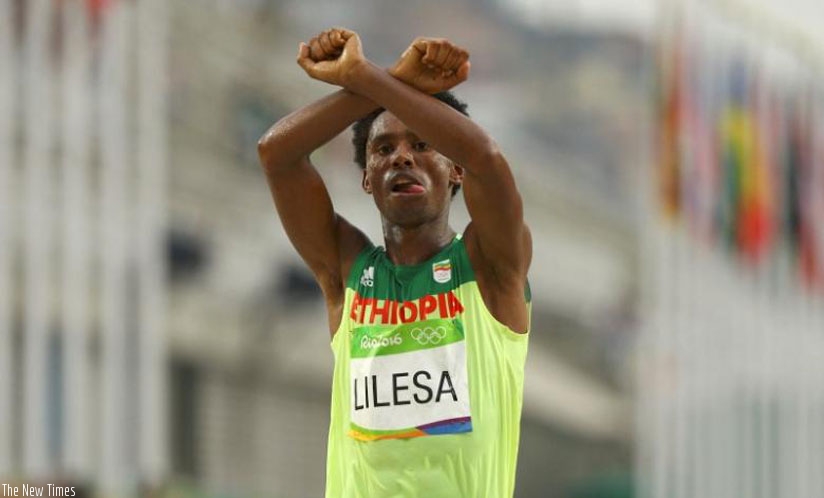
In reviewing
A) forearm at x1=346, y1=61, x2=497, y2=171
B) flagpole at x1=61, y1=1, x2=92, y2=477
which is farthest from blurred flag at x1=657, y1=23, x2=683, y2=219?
forearm at x1=346, y1=61, x2=497, y2=171

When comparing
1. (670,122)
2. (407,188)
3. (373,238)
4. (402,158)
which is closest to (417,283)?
(407,188)

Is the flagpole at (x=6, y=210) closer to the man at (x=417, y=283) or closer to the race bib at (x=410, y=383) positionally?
the man at (x=417, y=283)

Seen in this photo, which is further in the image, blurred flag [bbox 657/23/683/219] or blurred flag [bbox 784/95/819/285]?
blurred flag [bbox 784/95/819/285]

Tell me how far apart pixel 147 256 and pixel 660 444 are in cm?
800

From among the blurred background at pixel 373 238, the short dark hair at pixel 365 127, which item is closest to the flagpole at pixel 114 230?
the blurred background at pixel 373 238

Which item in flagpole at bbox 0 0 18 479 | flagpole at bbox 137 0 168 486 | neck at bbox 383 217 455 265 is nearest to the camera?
neck at bbox 383 217 455 265

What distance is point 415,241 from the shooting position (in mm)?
7504

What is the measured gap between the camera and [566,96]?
4584 cm

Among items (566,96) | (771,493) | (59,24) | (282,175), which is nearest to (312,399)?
(771,493)

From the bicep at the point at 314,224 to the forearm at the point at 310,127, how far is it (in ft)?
0.21

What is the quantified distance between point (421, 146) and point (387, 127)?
14 cm

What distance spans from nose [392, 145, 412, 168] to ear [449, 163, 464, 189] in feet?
0.73

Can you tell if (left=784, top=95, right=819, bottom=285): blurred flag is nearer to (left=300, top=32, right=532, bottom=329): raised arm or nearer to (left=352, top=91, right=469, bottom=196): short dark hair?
(left=352, top=91, right=469, bottom=196): short dark hair

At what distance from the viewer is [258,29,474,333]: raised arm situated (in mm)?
7160
